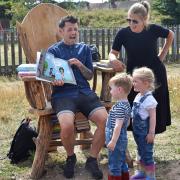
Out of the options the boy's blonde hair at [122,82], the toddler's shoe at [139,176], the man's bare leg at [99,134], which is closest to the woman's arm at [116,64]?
the man's bare leg at [99,134]

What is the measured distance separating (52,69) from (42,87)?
0.26 meters

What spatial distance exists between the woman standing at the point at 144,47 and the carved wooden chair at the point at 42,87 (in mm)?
259

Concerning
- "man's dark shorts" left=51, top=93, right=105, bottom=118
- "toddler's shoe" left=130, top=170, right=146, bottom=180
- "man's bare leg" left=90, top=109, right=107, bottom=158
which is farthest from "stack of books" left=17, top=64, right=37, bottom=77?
"toddler's shoe" left=130, top=170, right=146, bottom=180

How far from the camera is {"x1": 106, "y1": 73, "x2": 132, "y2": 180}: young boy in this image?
3498mm

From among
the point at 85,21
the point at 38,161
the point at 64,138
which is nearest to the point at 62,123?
the point at 64,138

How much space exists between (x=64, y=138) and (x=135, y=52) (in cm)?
113

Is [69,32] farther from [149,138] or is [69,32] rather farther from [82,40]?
[82,40]

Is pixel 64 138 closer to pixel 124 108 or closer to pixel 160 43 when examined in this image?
pixel 124 108

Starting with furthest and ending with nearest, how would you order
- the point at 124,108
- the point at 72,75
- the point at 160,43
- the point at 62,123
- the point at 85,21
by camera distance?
the point at 85,21, the point at 160,43, the point at 72,75, the point at 62,123, the point at 124,108

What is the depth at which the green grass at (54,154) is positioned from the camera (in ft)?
14.5

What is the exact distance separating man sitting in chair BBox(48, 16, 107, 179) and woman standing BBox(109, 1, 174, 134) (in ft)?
1.08

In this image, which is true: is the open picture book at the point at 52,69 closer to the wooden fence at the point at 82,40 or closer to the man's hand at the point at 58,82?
the man's hand at the point at 58,82

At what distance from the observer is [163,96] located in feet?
14.7

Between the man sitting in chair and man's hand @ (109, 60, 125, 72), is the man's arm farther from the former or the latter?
man's hand @ (109, 60, 125, 72)
